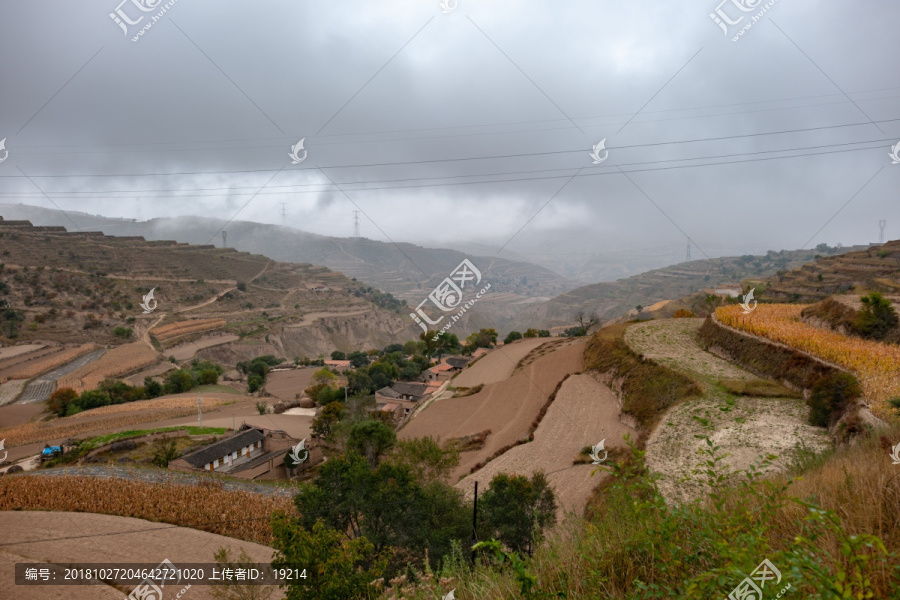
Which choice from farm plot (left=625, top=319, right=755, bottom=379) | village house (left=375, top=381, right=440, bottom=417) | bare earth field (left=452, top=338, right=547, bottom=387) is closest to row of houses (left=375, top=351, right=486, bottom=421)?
village house (left=375, top=381, right=440, bottom=417)

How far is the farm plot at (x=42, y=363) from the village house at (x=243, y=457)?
37.0 m

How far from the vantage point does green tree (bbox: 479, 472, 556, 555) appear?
40.2 feet

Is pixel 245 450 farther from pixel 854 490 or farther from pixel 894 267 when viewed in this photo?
pixel 894 267

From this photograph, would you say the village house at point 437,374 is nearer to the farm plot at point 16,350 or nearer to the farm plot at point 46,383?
the farm plot at point 46,383

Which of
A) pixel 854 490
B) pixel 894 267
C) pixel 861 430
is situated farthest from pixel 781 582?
pixel 894 267

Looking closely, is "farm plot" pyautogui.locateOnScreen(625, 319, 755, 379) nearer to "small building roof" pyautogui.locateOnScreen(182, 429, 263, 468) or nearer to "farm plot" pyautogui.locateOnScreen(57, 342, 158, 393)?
"small building roof" pyautogui.locateOnScreen(182, 429, 263, 468)

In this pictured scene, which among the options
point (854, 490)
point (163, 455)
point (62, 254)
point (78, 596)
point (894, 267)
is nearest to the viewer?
point (854, 490)

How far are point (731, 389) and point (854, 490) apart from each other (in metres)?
16.2

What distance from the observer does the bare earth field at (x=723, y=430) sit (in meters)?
12.6

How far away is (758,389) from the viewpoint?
57.5ft

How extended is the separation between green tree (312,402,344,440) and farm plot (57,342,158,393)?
31.3 metres

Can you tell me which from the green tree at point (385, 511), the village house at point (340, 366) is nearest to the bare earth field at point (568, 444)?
the green tree at point (385, 511)

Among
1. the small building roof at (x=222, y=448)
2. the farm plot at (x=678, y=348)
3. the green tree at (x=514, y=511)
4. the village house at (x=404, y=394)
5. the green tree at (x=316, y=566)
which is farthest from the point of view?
the village house at (x=404, y=394)

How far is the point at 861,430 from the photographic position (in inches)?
437
